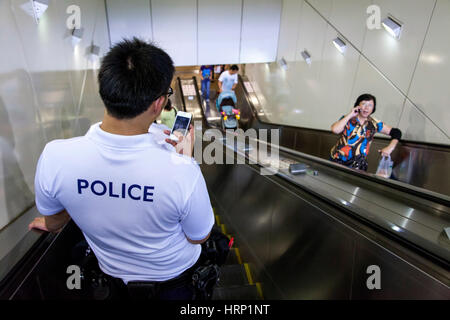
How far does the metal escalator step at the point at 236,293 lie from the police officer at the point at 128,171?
1.65 metres

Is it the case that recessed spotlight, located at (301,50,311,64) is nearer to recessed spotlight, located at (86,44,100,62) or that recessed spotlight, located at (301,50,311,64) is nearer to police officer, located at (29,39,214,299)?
recessed spotlight, located at (86,44,100,62)

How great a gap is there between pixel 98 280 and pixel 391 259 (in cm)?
153

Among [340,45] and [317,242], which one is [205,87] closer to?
[340,45]

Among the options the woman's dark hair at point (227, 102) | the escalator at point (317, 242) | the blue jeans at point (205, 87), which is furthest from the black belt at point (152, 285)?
the blue jeans at point (205, 87)

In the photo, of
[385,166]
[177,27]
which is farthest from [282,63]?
[385,166]

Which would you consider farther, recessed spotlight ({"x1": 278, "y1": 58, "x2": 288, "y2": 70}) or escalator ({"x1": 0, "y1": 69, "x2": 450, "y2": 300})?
recessed spotlight ({"x1": 278, "y1": 58, "x2": 288, "y2": 70})

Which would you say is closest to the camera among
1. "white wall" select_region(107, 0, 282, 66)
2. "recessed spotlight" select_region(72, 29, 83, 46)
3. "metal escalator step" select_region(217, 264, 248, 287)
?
"metal escalator step" select_region(217, 264, 248, 287)

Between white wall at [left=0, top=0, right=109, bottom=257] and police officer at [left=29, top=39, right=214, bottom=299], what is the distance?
0.69 meters

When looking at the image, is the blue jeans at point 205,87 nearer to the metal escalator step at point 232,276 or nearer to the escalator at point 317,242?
the escalator at point 317,242

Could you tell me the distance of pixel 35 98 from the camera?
6.45 ft

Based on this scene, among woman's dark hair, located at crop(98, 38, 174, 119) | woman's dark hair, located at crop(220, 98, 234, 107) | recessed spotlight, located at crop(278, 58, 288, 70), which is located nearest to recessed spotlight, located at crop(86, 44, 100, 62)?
woman's dark hair, located at crop(98, 38, 174, 119)

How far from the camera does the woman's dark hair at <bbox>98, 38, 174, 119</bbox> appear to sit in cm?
86

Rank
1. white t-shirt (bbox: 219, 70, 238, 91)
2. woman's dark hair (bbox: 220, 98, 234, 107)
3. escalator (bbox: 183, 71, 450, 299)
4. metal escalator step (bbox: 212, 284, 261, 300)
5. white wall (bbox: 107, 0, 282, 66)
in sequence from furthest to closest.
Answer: woman's dark hair (bbox: 220, 98, 234, 107), white t-shirt (bbox: 219, 70, 238, 91), white wall (bbox: 107, 0, 282, 66), metal escalator step (bbox: 212, 284, 261, 300), escalator (bbox: 183, 71, 450, 299)

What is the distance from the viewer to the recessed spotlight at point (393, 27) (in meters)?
3.83
